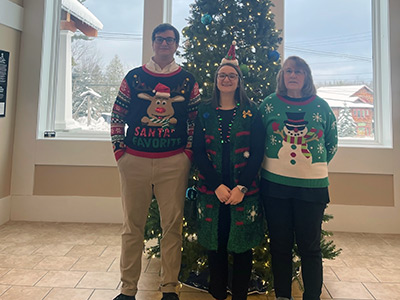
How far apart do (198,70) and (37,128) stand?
2.15 m

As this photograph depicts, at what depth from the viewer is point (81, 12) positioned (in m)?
3.23

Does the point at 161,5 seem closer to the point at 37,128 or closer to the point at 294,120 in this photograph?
the point at 37,128

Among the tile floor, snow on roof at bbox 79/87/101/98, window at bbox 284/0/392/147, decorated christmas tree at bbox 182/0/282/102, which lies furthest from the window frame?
decorated christmas tree at bbox 182/0/282/102

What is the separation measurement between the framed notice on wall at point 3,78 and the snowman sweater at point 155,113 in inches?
81.2

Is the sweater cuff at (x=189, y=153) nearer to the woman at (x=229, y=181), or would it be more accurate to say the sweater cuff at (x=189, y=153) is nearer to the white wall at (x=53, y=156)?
the woman at (x=229, y=181)

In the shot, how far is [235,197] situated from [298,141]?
16.3 inches

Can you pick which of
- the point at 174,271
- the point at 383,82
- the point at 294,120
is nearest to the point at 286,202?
the point at 294,120

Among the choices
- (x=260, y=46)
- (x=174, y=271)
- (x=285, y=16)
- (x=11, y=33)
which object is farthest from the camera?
(x=285, y=16)

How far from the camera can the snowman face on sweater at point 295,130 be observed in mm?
1329

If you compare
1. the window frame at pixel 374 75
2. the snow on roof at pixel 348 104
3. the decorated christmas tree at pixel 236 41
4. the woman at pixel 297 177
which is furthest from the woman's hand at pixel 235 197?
the snow on roof at pixel 348 104

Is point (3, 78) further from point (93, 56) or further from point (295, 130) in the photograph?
point (295, 130)

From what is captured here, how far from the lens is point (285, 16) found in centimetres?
326

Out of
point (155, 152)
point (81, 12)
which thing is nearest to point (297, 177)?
point (155, 152)

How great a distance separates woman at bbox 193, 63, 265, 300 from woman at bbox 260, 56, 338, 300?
0.26 feet
